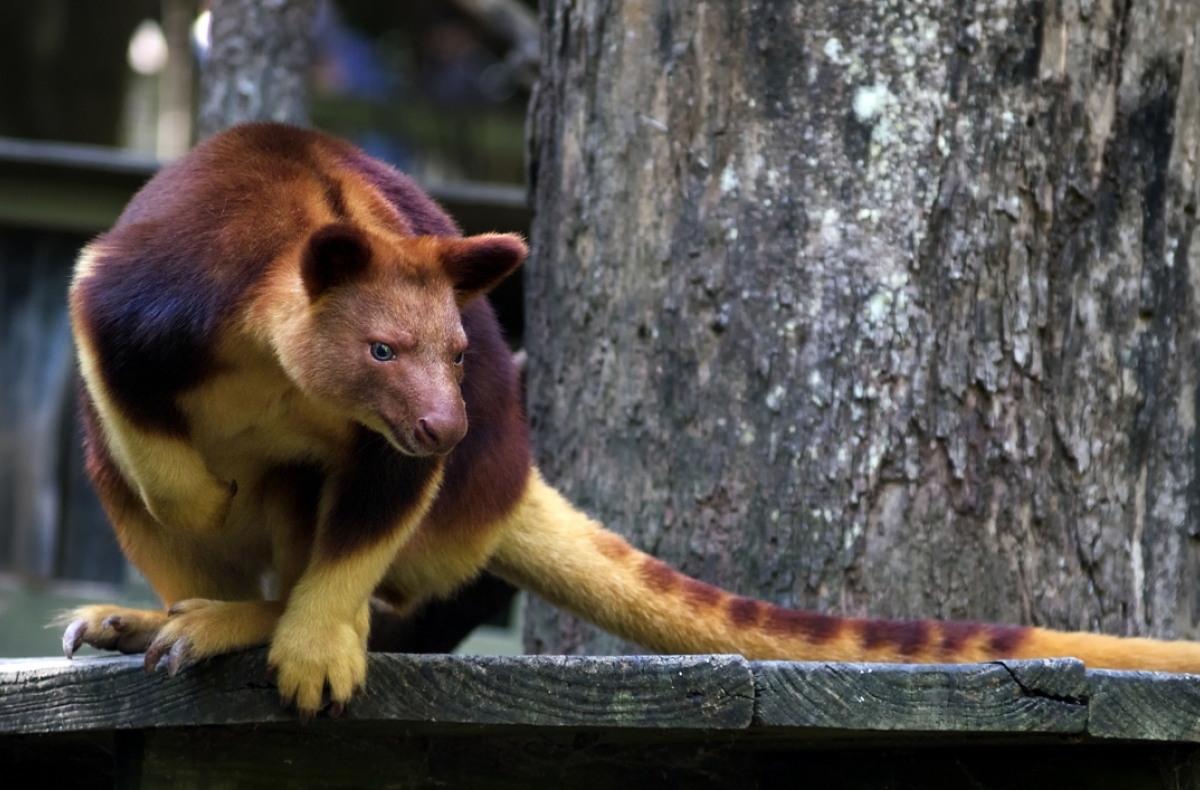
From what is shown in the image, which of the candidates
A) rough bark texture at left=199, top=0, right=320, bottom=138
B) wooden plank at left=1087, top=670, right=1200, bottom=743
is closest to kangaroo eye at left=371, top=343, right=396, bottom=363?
wooden plank at left=1087, top=670, right=1200, bottom=743

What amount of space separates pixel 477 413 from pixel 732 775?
0.92 meters

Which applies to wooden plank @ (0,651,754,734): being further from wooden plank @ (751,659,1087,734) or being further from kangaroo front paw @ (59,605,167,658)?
kangaroo front paw @ (59,605,167,658)

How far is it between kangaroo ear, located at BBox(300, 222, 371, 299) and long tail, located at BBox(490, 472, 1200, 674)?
2.88 feet

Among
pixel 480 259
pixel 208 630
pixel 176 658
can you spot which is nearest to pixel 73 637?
pixel 208 630

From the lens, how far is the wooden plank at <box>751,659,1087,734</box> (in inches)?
94.0

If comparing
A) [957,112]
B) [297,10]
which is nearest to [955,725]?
[957,112]

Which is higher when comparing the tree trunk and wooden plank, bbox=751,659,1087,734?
the tree trunk

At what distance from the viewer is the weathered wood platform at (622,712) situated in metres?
2.39

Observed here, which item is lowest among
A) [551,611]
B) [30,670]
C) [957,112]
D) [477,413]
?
[551,611]

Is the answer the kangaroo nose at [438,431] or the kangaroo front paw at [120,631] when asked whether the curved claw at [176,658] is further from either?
the kangaroo nose at [438,431]

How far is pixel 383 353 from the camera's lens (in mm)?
2609

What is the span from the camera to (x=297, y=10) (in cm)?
516

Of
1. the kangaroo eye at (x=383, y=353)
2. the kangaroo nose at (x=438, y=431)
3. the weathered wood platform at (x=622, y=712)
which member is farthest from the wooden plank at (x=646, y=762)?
the kangaroo eye at (x=383, y=353)

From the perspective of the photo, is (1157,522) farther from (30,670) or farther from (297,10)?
(297,10)
